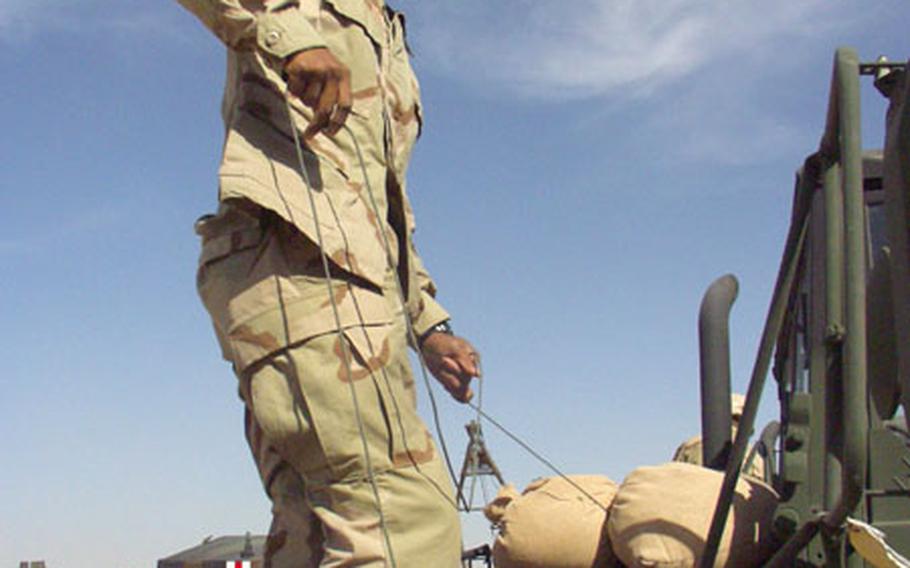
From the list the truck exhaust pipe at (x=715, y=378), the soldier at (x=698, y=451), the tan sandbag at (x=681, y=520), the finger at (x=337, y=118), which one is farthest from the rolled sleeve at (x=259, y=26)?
the soldier at (x=698, y=451)

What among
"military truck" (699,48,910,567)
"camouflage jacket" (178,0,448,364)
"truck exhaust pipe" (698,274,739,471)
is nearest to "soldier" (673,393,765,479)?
"truck exhaust pipe" (698,274,739,471)

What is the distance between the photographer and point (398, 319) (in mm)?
2434

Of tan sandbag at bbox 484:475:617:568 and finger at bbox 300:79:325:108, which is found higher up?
finger at bbox 300:79:325:108

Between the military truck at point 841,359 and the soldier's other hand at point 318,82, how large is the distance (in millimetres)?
940

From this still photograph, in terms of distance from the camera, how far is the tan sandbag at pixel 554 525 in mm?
2760

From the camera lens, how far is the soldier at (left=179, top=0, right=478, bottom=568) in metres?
2.20

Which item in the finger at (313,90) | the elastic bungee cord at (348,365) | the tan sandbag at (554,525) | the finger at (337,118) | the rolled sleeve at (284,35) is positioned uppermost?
the rolled sleeve at (284,35)

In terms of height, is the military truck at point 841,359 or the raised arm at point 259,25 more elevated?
the raised arm at point 259,25

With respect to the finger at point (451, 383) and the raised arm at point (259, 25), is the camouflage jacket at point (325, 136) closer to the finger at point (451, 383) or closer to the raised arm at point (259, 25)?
the raised arm at point (259, 25)

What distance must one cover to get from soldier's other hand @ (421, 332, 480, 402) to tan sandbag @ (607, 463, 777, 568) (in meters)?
0.43

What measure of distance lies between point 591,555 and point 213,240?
1.10 m

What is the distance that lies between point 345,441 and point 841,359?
1.02m

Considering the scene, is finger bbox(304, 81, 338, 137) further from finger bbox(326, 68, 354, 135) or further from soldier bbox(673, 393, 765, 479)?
soldier bbox(673, 393, 765, 479)

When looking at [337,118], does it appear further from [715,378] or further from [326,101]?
[715,378]
